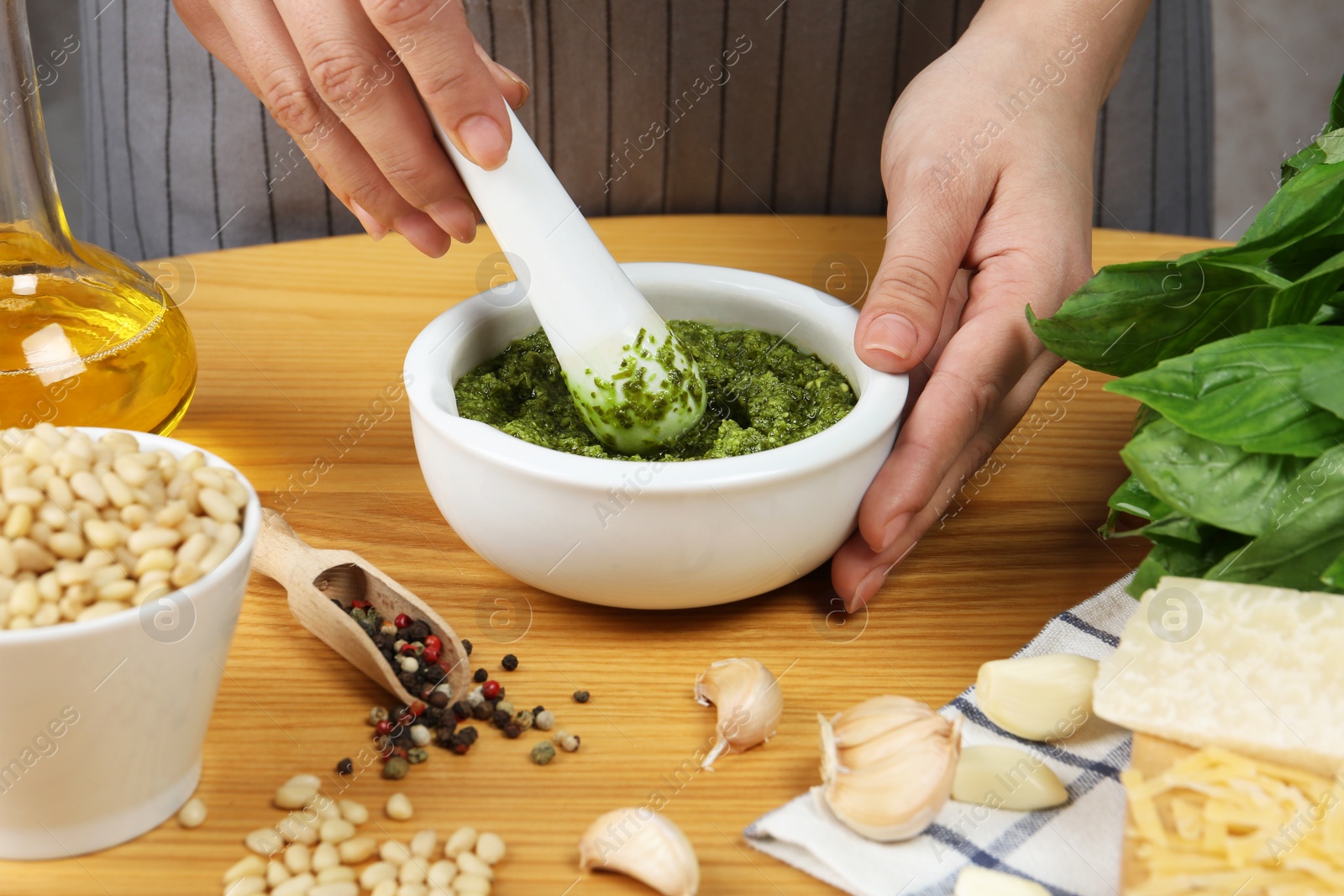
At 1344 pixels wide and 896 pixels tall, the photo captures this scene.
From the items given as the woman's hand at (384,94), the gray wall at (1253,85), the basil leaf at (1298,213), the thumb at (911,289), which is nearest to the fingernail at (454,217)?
the woman's hand at (384,94)

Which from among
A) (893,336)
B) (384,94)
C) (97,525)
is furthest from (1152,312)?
(97,525)

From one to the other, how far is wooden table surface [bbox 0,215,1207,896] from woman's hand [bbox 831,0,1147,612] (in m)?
0.08

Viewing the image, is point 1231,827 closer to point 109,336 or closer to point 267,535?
point 267,535

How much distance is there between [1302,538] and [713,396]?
2.04ft

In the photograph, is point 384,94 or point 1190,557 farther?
point 384,94

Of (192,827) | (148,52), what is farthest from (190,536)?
(148,52)

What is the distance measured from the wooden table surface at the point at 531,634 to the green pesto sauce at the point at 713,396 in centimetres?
16

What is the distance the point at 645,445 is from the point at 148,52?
143 centimetres

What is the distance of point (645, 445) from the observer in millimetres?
1227

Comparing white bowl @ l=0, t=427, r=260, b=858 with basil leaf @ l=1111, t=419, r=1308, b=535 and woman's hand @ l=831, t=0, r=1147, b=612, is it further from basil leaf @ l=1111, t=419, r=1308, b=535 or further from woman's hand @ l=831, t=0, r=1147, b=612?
basil leaf @ l=1111, t=419, r=1308, b=535

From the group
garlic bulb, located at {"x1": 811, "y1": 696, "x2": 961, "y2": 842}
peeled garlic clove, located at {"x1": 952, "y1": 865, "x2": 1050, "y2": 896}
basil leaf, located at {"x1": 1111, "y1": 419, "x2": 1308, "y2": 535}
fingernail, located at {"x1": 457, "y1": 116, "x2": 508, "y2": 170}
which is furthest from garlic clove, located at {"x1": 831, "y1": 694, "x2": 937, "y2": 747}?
fingernail, located at {"x1": 457, "y1": 116, "x2": 508, "y2": 170}

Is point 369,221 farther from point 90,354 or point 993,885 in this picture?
point 993,885

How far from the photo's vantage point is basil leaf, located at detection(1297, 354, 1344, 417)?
0.84 m

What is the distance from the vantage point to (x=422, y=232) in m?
1.38
